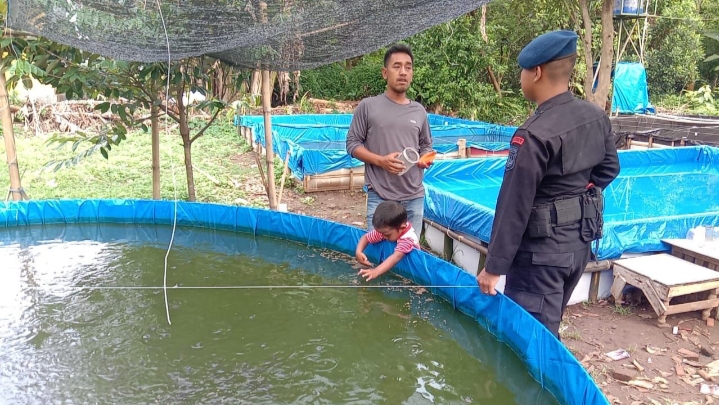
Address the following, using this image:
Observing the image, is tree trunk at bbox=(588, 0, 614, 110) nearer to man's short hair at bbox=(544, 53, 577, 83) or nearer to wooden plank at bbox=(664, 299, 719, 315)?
wooden plank at bbox=(664, 299, 719, 315)

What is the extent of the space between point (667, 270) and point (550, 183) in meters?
2.05

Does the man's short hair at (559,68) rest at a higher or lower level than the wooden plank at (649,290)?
higher

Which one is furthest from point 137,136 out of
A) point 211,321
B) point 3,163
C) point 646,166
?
point 646,166

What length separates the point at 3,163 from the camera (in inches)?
287

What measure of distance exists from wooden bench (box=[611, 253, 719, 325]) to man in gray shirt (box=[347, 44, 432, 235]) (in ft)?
5.18

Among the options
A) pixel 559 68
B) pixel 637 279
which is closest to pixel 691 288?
pixel 637 279

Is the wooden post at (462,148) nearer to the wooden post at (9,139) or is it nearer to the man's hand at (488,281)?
the wooden post at (9,139)

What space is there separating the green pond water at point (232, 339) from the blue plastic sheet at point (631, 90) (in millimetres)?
11218

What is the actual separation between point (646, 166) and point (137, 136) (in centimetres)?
893

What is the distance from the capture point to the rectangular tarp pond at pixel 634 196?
394 cm

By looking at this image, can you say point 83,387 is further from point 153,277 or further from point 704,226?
point 704,226

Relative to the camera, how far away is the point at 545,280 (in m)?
2.17

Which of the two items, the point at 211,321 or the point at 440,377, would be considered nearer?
the point at 440,377

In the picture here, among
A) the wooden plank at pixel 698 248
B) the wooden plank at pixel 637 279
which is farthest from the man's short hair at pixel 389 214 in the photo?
the wooden plank at pixel 698 248
